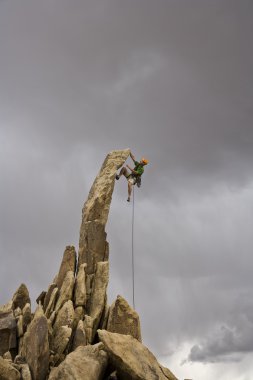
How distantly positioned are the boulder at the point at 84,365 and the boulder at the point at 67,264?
13.3m

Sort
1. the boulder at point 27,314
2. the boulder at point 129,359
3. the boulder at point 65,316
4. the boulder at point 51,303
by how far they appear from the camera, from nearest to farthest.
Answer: the boulder at point 129,359 < the boulder at point 65,316 < the boulder at point 27,314 < the boulder at point 51,303

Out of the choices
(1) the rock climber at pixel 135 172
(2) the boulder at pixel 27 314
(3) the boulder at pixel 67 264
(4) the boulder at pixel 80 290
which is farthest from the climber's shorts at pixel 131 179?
(2) the boulder at pixel 27 314

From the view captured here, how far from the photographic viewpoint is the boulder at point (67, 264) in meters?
47.2

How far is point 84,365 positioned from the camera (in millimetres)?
32250

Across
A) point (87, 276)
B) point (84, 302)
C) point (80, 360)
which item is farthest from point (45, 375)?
point (87, 276)

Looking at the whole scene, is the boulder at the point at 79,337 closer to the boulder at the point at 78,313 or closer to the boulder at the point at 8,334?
the boulder at the point at 78,313

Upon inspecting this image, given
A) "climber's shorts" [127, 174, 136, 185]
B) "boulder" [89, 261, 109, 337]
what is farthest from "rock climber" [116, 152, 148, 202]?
"boulder" [89, 261, 109, 337]

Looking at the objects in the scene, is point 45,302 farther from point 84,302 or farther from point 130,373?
point 130,373

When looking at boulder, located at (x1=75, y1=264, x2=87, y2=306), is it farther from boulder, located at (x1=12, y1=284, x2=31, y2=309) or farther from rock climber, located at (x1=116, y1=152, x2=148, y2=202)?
rock climber, located at (x1=116, y1=152, x2=148, y2=202)

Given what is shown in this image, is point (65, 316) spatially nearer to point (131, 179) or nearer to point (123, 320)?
point (123, 320)

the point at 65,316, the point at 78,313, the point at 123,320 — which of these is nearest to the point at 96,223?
the point at 78,313

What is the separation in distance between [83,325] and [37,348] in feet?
21.2

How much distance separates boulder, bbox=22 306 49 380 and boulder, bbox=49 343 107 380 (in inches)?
99.5

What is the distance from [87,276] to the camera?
152ft
